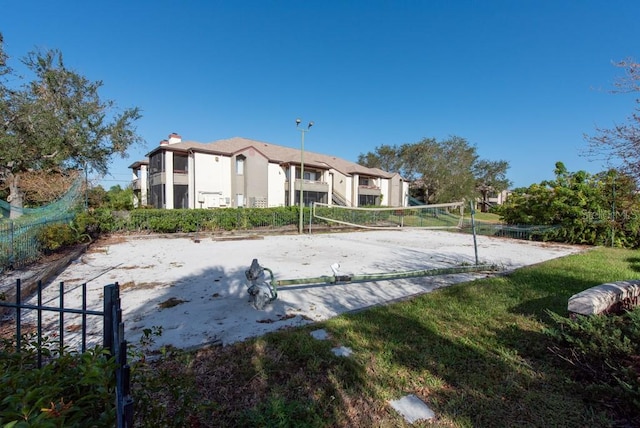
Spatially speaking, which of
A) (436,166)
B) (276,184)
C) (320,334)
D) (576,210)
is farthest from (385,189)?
(320,334)

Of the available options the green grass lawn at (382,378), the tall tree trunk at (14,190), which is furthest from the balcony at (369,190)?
the green grass lawn at (382,378)

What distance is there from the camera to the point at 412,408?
7.98 feet

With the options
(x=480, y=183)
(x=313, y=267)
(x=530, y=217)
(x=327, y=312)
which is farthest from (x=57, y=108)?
(x=480, y=183)

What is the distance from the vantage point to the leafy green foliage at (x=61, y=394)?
38.9 inches

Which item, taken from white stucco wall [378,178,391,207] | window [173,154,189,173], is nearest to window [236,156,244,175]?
window [173,154,189,173]

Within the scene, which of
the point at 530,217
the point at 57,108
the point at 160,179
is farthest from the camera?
the point at 160,179

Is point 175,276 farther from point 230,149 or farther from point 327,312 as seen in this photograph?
point 230,149

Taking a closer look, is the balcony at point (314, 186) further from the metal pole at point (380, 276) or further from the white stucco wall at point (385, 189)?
the metal pole at point (380, 276)

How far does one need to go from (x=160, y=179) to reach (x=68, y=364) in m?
25.5

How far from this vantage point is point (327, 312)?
180 inches

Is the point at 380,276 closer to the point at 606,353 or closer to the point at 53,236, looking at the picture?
the point at 606,353

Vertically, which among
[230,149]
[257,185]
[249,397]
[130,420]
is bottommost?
[249,397]

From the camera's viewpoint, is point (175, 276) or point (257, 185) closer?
point (175, 276)

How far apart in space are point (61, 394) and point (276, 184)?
27.9 metres
